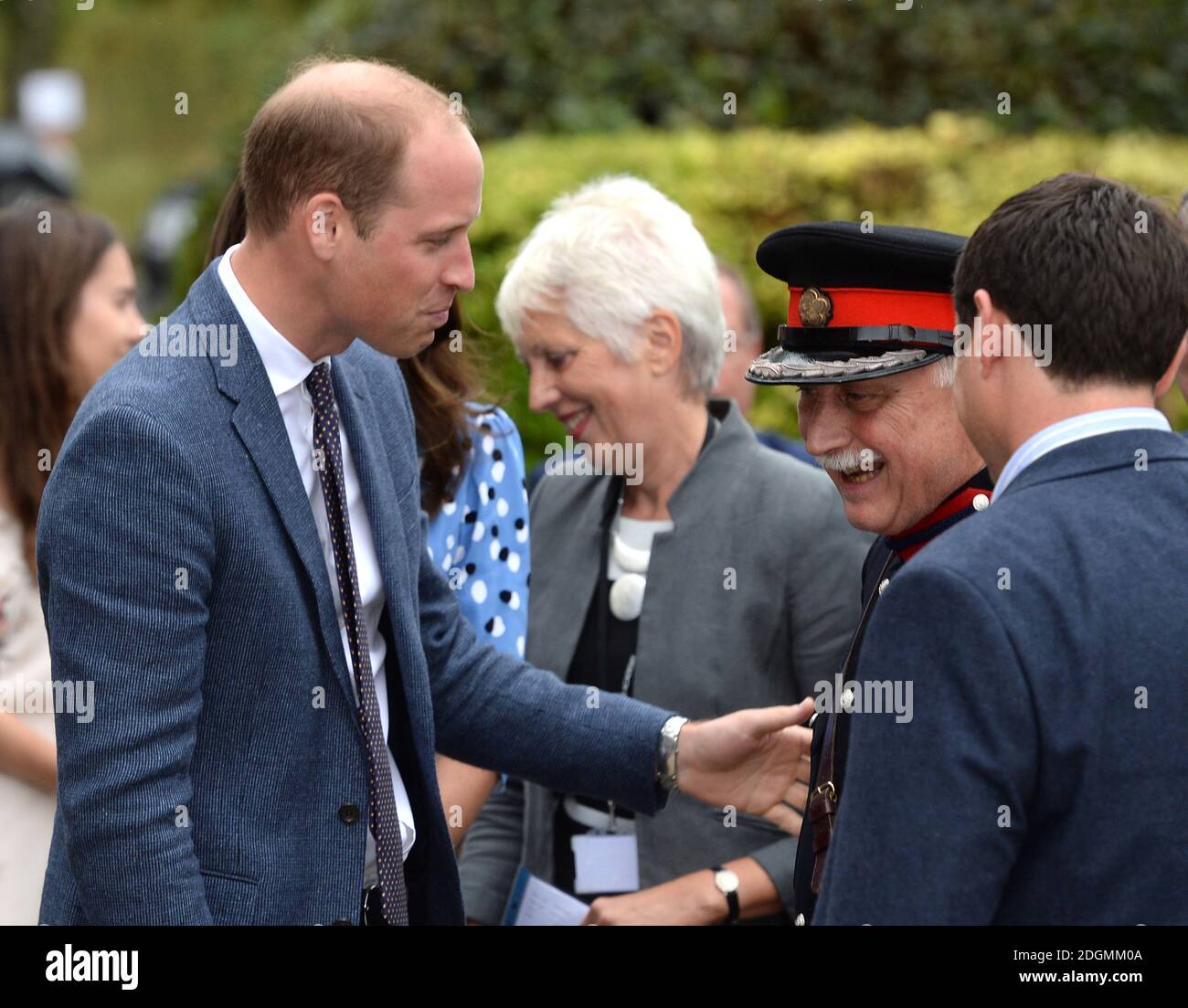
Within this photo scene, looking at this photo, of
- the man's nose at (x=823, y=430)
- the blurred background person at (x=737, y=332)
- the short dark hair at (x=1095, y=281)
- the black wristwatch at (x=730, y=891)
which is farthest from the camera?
the blurred background person at (x=737, y=332)

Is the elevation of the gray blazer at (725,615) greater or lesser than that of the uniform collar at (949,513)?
lesser

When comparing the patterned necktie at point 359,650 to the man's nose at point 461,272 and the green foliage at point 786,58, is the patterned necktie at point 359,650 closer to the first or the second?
the man's nose at point 461,272


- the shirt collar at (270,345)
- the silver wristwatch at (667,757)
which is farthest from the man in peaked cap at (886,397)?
the shirt collar at (270,345)

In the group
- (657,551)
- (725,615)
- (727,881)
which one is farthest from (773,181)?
(727,881)

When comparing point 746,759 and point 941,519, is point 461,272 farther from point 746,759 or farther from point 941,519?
point 746,759

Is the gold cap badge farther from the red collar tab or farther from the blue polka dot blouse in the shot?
the blue polka dot blouse

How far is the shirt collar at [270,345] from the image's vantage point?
2486 millimetres

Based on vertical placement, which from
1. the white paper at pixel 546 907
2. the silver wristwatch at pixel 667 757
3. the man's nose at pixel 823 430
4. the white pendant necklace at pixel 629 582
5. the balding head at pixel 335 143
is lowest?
the white paper at pixel 546 907

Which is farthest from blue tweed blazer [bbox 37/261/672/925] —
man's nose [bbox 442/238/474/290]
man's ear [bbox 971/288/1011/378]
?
man's ear [bbox 971/288/1011/378]

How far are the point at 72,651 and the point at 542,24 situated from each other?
6670 mm

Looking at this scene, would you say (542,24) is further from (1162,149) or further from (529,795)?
(529,795)

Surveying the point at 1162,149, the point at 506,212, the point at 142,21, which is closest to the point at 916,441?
the point at 506,212

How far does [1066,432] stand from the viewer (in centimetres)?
188

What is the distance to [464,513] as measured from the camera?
11.6 feet
